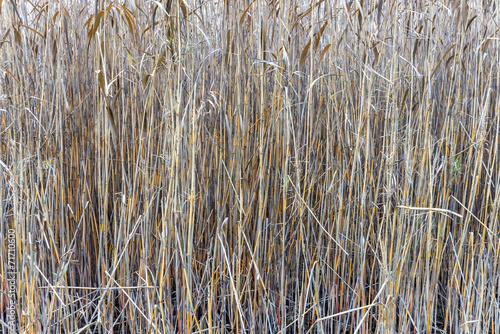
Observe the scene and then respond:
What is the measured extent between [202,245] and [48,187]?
449 millimetres

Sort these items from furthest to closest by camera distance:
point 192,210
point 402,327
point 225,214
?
point 225,214, point 402,327, point 192,210

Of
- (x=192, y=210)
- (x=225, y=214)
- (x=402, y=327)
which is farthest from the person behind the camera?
(x=225, y=214)

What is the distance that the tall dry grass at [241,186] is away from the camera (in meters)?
0.99

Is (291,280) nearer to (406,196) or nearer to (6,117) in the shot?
(406,196)

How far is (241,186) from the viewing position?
1090mm

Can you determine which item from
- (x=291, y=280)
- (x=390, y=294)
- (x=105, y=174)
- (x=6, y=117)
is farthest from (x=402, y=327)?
(x=6, y=117)

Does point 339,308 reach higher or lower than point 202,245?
lower

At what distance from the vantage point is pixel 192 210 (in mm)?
940

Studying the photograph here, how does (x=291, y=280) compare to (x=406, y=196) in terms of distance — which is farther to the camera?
(x=291, y=280)

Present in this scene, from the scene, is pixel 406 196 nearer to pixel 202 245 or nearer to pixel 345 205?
pixel 345 205

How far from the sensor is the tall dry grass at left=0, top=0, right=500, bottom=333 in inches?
39.1

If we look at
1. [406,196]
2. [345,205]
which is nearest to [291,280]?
[345,205]

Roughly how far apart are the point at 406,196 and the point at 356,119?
11.3 inches

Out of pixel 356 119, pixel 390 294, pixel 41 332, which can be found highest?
pixel 356 119
